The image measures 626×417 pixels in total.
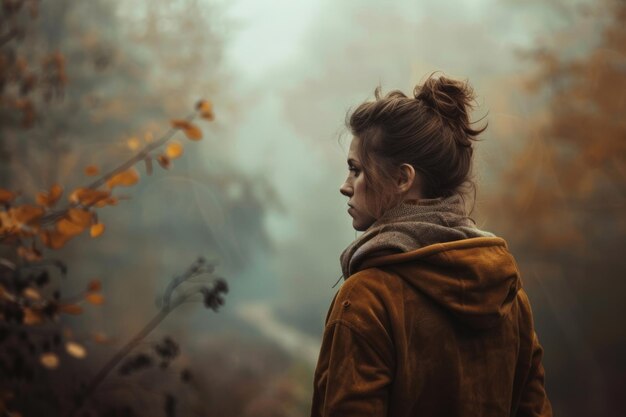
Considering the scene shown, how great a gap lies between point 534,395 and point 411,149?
45cm

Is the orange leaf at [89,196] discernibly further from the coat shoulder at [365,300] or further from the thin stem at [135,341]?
the thin stem at [135,341]

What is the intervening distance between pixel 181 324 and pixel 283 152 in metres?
0.83

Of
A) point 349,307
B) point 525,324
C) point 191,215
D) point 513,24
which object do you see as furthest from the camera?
point 191,215

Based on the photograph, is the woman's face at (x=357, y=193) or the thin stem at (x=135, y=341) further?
the thin stem at (x=135, y=341)

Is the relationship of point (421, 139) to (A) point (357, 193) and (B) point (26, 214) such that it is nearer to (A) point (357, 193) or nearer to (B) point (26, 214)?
(A) point (357, 193)

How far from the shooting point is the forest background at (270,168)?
8.17 feet

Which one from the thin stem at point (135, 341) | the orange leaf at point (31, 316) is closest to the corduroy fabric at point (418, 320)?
the orange leaf at point (31, 316)

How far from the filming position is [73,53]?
294cm

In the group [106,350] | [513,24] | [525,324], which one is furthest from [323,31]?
[525,324]

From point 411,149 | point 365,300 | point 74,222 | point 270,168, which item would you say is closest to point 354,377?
point 365,300

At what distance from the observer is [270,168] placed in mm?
2764

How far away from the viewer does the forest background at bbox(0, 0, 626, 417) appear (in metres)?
2.49

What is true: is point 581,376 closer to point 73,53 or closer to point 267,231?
point 267,231

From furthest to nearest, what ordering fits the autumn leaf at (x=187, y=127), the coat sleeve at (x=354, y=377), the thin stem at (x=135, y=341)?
the thin stem at (x=135, y=341), the autumn leaf at (x=187, y=127), the coat sleeve at (x=354, y=377)
